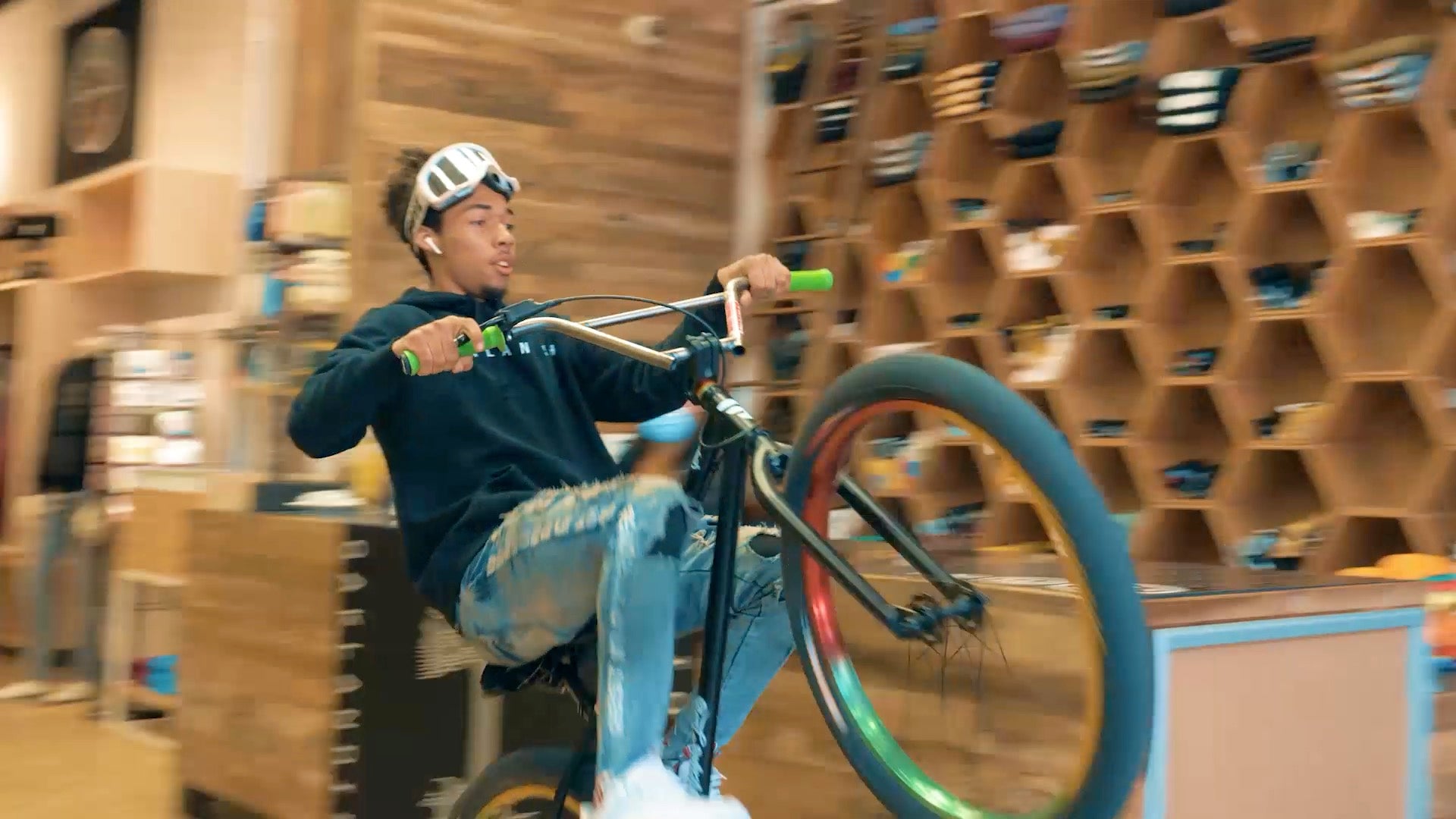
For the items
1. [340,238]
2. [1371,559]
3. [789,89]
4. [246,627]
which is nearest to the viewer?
[246,627]

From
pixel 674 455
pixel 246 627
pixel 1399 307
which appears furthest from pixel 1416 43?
pixel 246 627

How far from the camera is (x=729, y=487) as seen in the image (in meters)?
1.40

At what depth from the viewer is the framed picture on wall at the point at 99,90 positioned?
5.48 meters

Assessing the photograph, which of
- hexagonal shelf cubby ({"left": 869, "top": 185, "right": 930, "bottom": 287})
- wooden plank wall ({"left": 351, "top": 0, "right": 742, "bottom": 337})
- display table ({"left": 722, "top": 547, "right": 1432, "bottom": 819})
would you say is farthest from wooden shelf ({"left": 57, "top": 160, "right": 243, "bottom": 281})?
display table ({"left": 722, "top": 547, "right": 1432, "bottom": 819})

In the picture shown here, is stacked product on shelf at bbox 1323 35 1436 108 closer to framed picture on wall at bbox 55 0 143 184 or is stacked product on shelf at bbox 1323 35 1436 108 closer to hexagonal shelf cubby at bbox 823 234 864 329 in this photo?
hexagonal shelf cubby at bbox 823 234 864 329

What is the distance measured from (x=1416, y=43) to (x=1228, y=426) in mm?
916

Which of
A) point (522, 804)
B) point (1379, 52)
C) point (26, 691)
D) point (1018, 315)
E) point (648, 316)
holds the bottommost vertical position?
point (26, 691)

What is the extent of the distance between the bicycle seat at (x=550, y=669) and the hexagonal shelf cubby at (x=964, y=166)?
2502 mm

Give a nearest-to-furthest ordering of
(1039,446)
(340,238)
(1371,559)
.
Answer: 1. (1039,446)
2. (1371,559)
3. (340,238)

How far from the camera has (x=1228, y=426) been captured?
3.18 metres

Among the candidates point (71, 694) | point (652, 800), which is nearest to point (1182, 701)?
point (652, 800)

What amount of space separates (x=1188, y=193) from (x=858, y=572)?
2.41 m

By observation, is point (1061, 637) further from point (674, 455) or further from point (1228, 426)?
point (1228, 426)

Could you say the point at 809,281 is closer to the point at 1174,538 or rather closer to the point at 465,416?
the point at 465,416
